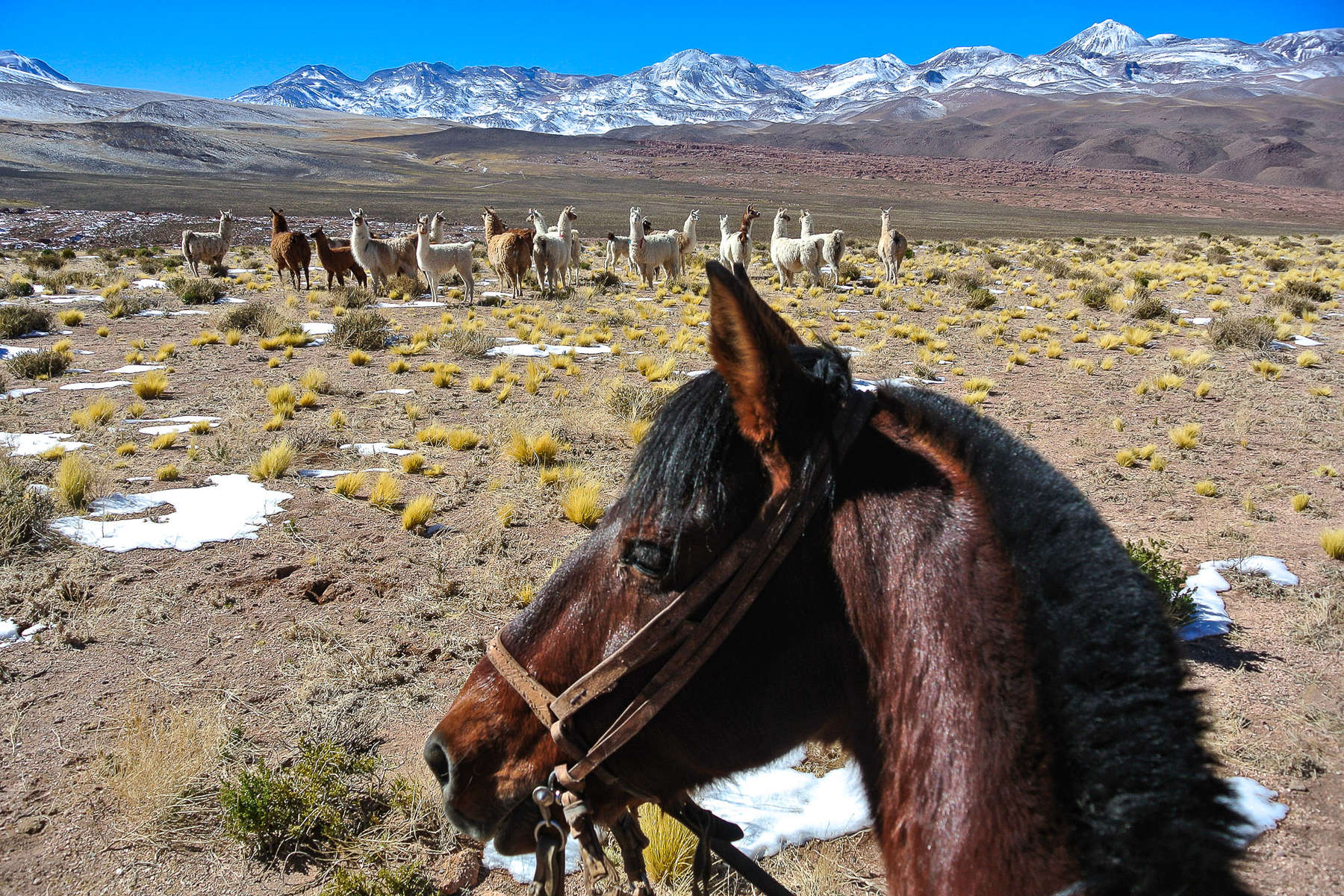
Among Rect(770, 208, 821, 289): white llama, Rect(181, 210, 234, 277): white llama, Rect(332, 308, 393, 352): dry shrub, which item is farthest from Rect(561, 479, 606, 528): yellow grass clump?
Rect(181, 210, 234, 277): white llama

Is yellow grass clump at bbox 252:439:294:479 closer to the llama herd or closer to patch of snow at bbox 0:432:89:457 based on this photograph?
patch of snow at bbox 0:432:89:457

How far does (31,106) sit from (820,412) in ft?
844

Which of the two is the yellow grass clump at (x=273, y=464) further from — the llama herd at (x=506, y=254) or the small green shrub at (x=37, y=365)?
the llama herd at (x=506, y=254)

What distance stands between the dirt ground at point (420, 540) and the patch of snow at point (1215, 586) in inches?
4.0

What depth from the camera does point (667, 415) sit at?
138 cm

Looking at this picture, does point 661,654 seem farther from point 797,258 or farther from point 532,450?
point 797,258

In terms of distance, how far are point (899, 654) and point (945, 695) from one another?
91 millimetres

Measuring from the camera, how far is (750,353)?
1.19 meters

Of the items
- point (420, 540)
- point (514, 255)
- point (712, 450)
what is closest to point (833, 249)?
point (514, 255)

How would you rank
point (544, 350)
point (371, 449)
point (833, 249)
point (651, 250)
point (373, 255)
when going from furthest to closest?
point (651, 250) < point (833, 249) < point (373, 255) < point (544, 350) < point (371, 449)

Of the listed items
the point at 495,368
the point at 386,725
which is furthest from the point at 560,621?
the point at 495,368

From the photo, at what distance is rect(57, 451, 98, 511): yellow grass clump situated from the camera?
20.4 ft

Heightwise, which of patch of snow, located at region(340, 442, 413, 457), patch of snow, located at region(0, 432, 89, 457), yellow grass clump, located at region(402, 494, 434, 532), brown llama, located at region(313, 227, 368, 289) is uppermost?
brown llama, located at region(313, 227, 368, 289)

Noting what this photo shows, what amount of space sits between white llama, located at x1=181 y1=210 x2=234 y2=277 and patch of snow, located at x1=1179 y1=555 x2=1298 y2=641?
24.6 meters
